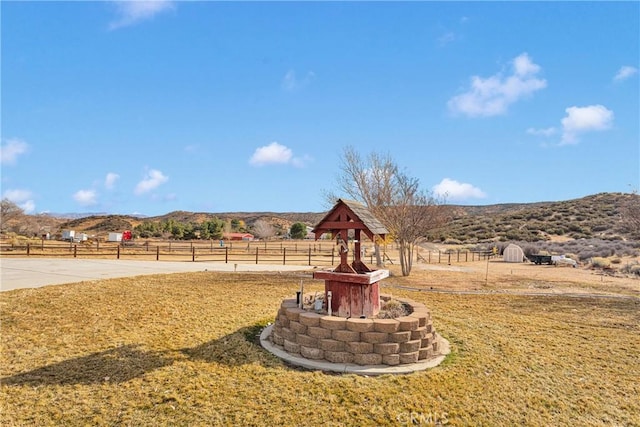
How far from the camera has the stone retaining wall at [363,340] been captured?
18.9 feet

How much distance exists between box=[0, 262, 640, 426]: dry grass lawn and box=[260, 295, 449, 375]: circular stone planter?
0.95 feet

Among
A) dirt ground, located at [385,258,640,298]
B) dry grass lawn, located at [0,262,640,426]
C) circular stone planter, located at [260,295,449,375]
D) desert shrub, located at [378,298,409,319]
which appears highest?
desert shrub, located at [378,298,409,319]

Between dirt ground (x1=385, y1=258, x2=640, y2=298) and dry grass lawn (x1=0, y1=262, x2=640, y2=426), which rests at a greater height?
dry grass lawn (x1=0, y1=262, x2=640, y2=426)

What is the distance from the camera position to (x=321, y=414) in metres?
4.40

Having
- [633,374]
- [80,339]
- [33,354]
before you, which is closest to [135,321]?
[80,339]

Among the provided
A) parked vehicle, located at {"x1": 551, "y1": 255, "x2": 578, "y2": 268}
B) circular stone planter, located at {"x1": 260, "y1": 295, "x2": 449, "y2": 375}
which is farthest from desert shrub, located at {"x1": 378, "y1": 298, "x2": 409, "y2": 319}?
parked vehicle, located at {"x1": 551, "y1": 255, "x2": 578, "y2": 268}

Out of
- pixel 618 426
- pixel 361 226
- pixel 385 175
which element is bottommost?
pixel 618 426

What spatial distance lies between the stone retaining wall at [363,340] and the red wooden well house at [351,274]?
21.5 inches

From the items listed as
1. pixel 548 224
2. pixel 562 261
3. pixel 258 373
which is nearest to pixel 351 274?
pixel 258 373

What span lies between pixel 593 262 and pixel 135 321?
28014mm

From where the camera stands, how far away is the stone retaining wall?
577 centimetres

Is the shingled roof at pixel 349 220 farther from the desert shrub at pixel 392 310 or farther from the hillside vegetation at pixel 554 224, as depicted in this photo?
the hillside vegetation at pixel 554 224

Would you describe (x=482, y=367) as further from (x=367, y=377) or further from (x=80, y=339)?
(x=80, y=339)

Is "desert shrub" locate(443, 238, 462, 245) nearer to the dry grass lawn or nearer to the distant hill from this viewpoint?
the distant hill
